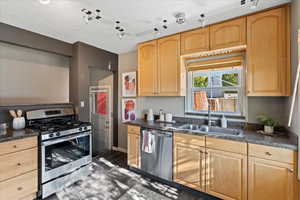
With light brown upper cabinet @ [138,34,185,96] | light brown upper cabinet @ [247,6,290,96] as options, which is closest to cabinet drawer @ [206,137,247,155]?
light brown upper cabinet @ [247,6,290,96]

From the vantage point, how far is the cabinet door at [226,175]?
5.66 feet

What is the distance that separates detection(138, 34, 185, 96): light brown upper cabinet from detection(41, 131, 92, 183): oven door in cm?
144

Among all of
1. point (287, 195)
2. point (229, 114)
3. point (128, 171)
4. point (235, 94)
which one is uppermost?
point (235, 94)

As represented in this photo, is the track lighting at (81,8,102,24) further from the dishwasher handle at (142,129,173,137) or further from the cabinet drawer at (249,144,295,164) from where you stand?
the cabinet drawer at (249,144,295,164)

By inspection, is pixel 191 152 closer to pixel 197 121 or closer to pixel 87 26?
pixel 197 121

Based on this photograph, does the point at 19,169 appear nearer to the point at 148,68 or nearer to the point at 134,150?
the point at 134,150

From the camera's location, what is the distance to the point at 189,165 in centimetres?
Result: 210

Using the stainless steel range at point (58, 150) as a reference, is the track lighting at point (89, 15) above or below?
above

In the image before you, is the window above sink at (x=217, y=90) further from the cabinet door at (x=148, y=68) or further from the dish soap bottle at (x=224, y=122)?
the cabinet door at (x=148, y=68)

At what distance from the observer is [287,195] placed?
4.90ft

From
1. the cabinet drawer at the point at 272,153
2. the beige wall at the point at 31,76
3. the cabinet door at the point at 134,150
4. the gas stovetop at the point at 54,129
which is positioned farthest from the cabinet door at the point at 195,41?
the beige wall at the point at 31,76

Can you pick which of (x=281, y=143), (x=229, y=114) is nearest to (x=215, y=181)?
(x=281, y=143)

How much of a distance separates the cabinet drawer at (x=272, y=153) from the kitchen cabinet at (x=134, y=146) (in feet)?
5.60

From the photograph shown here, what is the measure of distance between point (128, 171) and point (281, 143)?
7.75 feet
